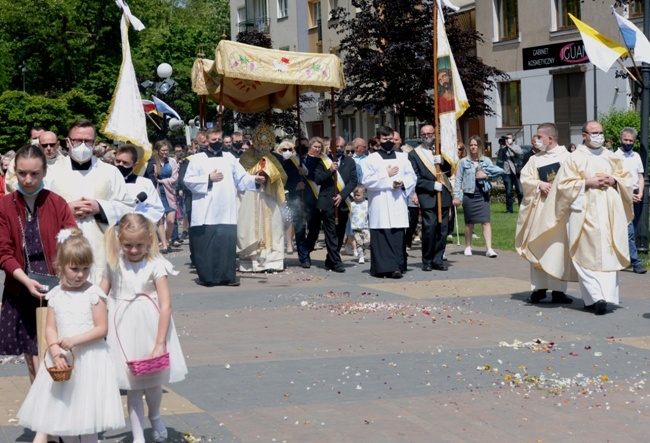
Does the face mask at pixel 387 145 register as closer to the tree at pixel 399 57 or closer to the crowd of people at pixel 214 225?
the crowd of people at pixel 214 225

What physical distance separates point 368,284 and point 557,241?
128 inches

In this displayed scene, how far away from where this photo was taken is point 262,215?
56.9ft

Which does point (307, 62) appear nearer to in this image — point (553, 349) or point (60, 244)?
point (553, 349)

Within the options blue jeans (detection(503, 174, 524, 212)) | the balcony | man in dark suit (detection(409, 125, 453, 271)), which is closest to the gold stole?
man in dark suit (detection(409, 125, 453, 271))

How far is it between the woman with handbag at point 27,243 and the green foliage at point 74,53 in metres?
51.1

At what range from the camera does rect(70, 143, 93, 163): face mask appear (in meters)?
8.23

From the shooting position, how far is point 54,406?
6.11 meters

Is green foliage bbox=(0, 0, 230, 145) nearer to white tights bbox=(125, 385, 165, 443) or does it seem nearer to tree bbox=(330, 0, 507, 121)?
tree bbox=(330, 0, 507, 121)

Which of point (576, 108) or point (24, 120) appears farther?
point (24, 120)

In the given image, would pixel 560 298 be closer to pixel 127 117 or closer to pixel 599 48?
pixel 599 48

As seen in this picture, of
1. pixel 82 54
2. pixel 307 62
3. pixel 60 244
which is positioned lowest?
pixel 60 244

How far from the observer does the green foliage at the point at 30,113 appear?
57.6 metres

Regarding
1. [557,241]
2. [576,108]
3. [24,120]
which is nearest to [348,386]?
[557,241]

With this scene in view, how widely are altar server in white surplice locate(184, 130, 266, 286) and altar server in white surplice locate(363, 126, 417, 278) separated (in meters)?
1.93
